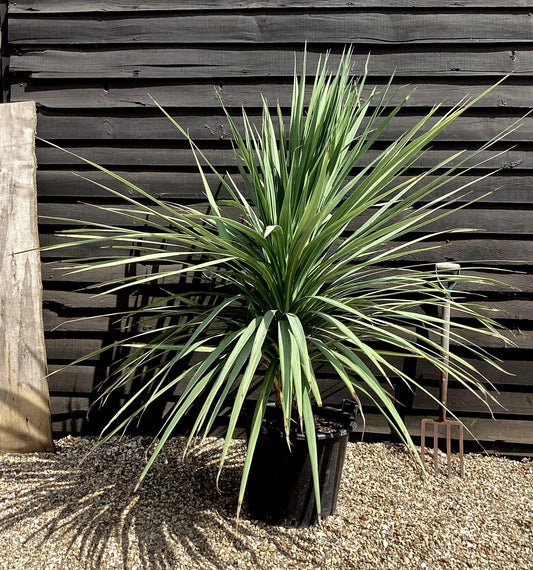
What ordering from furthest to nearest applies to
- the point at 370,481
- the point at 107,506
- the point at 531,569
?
the point at 370,481
the point at 107,506
the point at 531,569

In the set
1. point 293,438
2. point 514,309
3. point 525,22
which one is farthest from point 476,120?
point 293,438

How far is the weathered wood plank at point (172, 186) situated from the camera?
2193 millimetres

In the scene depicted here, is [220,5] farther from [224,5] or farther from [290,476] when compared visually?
[290,476]

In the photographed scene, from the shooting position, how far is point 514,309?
2213mm

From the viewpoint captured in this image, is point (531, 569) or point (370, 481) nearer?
point (531, 569)

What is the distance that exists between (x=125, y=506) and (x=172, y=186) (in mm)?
1330

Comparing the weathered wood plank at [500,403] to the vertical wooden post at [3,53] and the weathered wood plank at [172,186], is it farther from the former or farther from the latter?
the vertical wooden post at [3,53]

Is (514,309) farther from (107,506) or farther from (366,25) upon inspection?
(107,506)

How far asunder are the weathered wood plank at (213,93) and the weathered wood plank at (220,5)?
1.00 ft

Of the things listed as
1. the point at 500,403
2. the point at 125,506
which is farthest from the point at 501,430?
the point at 125,506

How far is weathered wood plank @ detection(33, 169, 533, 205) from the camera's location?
219 centimetres

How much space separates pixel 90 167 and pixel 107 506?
1.45m

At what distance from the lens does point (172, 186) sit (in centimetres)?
227

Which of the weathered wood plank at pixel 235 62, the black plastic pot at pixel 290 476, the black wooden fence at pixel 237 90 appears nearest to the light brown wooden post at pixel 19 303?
the black wooden fence at pixel 237 90
